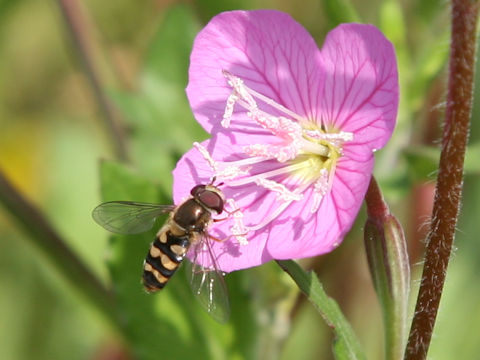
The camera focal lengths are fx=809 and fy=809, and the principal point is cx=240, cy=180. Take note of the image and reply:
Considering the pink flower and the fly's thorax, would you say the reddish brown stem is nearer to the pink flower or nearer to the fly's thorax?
the pink flower

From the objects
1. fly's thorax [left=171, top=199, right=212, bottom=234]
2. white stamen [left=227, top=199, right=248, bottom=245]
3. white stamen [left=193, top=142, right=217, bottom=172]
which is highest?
white stamen [left=193, top=142, right=217, bottom=172]

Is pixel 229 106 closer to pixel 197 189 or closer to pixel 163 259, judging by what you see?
pixel 197 189

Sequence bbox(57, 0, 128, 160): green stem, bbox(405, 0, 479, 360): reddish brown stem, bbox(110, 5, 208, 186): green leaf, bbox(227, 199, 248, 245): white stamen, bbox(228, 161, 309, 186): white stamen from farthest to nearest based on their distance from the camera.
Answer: bbox(57, 0, 128, 160): green stem, bbox(110, 5, 208, 186): green leaf, bbox(228, 161, 309, 186): white stamen, bbox(227, 199, 248, 245): white stamen, bbox(405, 0, 479, 360): reddish brown stem

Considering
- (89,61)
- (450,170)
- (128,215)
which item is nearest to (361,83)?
(450,170)

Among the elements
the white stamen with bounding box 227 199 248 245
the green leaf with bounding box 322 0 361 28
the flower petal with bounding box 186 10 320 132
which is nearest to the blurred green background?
the green leaf with bounding box 322 0 361 28

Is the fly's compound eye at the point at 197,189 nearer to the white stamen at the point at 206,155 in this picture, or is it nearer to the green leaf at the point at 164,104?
the white stamen at the point at 206,155

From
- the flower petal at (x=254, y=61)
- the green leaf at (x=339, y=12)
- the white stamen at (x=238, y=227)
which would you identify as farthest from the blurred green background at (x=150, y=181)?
the white stamen at (x=238, y=227)

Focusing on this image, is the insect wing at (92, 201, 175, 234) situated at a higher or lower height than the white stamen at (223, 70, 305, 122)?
lower
